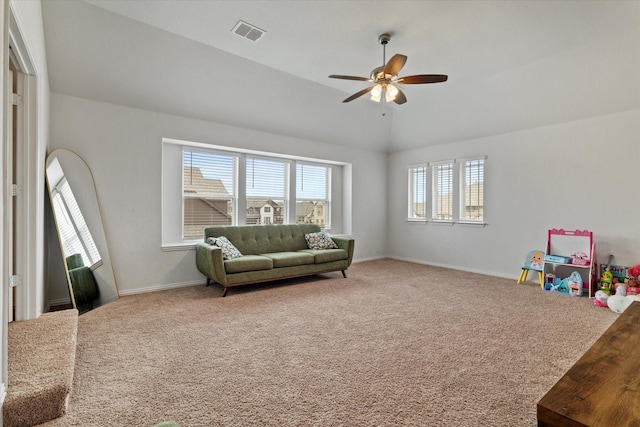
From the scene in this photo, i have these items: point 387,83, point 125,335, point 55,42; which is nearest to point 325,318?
point 125,335

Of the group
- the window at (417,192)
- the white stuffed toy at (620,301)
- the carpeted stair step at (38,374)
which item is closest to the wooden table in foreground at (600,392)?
the carpeted stair step at (38,374)

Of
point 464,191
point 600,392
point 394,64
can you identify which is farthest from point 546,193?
point 600,392

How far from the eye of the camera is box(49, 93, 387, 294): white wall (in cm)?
389

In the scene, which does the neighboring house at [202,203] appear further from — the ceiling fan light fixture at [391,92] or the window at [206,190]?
the ceiling fan light fixture at [391,92]

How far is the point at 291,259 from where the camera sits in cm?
467

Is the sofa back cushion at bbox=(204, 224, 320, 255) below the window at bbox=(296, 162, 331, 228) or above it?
below

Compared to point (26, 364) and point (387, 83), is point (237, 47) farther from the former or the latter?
point (26, 364)

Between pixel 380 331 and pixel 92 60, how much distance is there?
433 centimetres

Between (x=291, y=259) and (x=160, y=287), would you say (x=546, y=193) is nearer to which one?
(x=291, y=259)

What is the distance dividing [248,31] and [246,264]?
9.28ft

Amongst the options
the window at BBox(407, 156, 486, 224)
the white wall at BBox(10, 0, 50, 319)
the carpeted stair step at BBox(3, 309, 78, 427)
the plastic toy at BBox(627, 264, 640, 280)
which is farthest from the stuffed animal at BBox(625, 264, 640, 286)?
the white wall at BBox(10, 0, 50, 319)

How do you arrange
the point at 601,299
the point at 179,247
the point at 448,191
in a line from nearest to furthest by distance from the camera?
the point at 601,299 < the point at 179,247 < the point at 448,191

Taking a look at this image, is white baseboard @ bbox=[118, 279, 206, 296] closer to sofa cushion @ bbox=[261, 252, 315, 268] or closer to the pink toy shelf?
sofa cushion @ bbox=[261, 252, 315, 268]

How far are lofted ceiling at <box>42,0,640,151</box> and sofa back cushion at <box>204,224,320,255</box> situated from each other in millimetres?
1725
